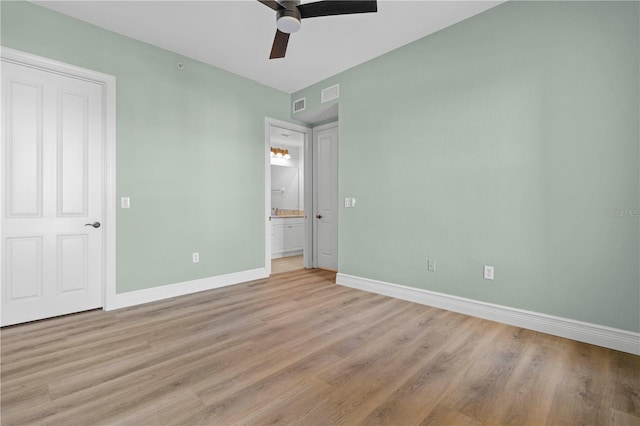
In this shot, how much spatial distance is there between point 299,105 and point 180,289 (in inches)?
130

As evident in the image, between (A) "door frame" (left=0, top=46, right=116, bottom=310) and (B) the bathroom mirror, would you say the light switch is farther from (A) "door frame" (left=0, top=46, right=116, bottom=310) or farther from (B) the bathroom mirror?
(B) the bathroom mirror

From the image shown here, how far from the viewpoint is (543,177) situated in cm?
260

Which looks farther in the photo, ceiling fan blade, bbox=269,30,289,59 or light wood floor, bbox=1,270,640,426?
ceiling fan blade, bbox=269,30,289,59

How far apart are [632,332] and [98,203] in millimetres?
4983

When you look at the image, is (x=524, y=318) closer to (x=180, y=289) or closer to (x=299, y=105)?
(x=180, y=289)

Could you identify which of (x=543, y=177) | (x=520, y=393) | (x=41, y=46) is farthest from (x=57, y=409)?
(x=543, y=177)

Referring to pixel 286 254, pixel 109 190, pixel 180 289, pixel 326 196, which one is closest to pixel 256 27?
pixel 109 190

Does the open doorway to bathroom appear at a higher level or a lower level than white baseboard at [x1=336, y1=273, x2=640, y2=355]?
higher

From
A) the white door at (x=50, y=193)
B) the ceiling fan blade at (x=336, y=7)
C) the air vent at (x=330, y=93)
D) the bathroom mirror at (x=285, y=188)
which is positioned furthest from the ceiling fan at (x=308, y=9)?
the bathroom mirror at (x=285, y=188)

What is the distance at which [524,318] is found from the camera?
2.71 m

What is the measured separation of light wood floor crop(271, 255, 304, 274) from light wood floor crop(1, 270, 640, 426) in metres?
2.21

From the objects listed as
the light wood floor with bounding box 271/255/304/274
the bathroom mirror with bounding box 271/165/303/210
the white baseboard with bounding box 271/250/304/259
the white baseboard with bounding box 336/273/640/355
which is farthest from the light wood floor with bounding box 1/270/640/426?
the bathroom mirror with bounding box 271/165/303/210

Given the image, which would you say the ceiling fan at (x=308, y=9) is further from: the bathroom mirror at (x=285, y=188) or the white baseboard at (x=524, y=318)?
the bathroom mirror at (x=285, y=188)

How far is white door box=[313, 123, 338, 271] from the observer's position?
517 centimetres
